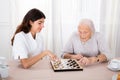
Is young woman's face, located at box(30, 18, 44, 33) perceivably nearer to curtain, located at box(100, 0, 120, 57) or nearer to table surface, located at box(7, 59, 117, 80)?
table surface, located at box(7, 59, 117, 80)

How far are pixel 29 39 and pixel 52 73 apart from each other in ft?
1.71

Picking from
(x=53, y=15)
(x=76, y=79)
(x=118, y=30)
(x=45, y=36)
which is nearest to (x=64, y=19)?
(x=53, y=15)

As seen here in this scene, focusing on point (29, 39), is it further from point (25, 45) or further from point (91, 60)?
point (91, 60)

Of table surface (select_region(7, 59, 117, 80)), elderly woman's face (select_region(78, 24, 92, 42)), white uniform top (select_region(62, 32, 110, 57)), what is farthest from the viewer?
white uniform top (select_region(62, 32, 110, 57))

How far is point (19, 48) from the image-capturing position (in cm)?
214

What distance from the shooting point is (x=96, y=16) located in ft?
11.3

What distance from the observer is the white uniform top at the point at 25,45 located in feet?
7.00

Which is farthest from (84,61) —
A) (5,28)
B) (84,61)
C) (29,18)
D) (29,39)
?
(5,28)

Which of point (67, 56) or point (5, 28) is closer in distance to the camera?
point (67, 56)

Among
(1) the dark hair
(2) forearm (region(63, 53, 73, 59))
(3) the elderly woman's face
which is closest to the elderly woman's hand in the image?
(2) forearm (region(63, 53, 73, 59))

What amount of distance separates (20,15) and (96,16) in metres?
1.16

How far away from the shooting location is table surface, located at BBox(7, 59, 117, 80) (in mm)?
1810

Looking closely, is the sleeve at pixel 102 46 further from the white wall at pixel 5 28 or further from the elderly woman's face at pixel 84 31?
the white wall at pixel 5 28

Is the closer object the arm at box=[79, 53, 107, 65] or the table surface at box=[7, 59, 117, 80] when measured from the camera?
the table surface at box=[7, 59, 117, 80]
